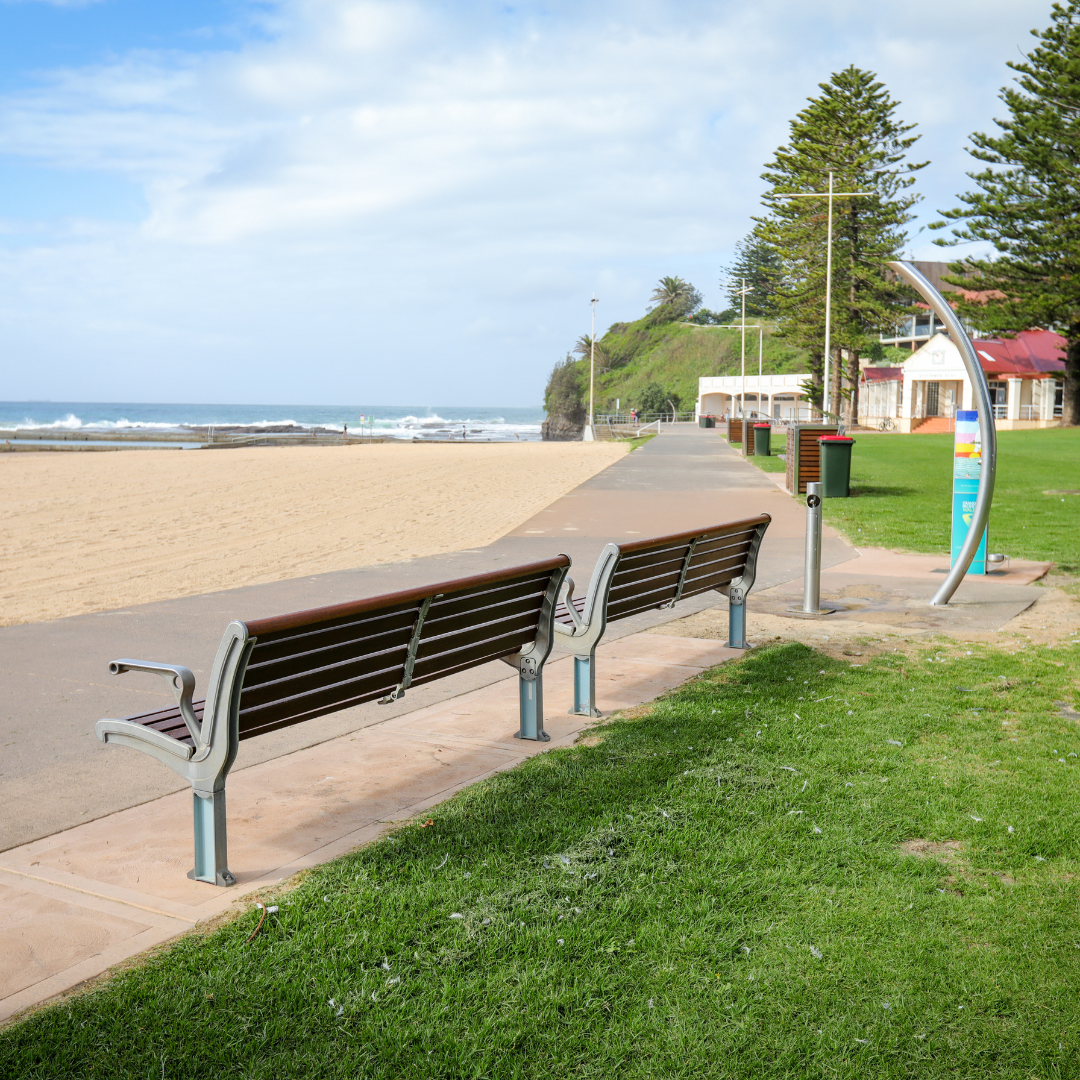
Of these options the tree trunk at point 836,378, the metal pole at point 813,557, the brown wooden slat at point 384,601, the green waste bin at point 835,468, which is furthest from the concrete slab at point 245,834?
the tree trunk at point 836,378

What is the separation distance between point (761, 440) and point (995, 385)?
30404mm

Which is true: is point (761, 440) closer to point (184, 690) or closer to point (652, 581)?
point (652, 581)

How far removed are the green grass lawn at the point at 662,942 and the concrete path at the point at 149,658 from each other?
50.8 inches

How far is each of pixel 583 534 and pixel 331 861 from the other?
9.85 metres

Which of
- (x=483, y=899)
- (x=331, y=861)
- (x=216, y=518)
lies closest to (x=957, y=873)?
(x=483, y=899)

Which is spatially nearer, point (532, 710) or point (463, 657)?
point (463, 657)

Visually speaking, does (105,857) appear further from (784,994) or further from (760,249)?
(760,249)

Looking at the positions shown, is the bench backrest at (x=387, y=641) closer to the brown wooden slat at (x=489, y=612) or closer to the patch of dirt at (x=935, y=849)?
the brown wooden slat at (x=489, y=612)

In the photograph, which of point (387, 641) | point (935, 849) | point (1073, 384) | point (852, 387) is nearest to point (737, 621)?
point (935, 849)

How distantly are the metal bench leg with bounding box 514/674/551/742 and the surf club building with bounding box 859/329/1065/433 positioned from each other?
172ft

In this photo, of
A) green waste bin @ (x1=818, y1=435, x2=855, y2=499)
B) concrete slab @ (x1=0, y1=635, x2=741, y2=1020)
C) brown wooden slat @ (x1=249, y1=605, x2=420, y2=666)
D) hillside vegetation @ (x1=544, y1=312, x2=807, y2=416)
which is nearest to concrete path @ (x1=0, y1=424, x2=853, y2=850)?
concrete slab @ (x1=0, y1=635, x2=741, y2=1020)

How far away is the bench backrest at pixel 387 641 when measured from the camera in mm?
3547

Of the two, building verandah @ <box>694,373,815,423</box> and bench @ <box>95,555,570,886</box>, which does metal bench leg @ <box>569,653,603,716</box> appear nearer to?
bench @ <box>95,555,570,886</box>

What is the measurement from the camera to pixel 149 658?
667cm
